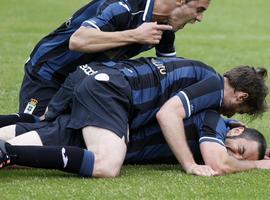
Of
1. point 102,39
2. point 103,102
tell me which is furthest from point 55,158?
point 102,39

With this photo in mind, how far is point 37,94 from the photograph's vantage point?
8742mm

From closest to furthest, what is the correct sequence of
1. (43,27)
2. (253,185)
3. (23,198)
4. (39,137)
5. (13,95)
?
(23,198)
(253,185)
(39,137)
(13,95)
(43,27)

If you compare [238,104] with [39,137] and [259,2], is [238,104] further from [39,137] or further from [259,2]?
[259,2]

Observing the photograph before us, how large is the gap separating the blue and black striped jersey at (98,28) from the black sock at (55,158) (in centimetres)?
135

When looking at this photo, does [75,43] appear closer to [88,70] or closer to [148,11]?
[88,70]

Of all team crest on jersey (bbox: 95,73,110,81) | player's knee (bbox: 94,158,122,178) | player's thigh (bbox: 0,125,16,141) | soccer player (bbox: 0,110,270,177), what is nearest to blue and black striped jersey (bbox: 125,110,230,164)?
soccer player (bbox: 0,110,270,177)

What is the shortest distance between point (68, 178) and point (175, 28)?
6.31 ft

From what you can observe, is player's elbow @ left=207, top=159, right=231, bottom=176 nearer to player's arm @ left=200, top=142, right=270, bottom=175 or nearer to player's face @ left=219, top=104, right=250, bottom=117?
player's arm @ left=200, top=142, right=270, bottom=175

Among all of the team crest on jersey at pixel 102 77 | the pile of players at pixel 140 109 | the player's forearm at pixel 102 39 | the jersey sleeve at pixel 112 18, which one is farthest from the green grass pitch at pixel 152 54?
the jersey sleeve at pixel 112 18

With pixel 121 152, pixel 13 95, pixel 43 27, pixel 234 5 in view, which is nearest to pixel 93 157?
pixel 121 152

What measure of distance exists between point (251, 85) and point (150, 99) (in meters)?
0.90

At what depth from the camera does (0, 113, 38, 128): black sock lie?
796cm

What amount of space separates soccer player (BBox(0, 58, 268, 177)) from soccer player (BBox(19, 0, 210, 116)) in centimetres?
23

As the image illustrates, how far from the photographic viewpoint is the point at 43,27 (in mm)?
20891
